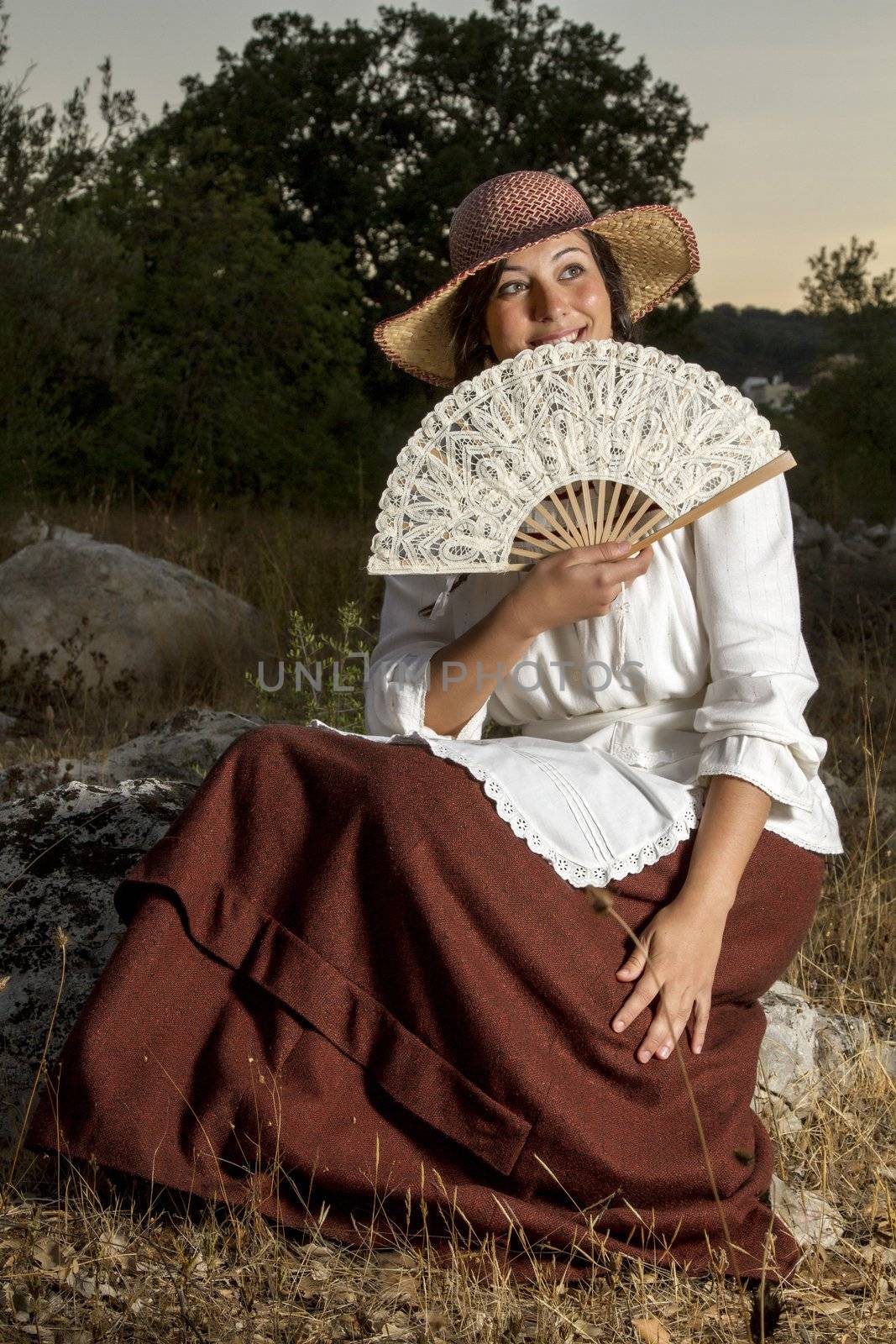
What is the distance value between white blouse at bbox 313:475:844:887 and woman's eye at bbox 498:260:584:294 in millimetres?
559

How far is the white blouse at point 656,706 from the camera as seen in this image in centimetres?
212

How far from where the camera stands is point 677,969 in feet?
6.78

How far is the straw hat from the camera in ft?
8.46

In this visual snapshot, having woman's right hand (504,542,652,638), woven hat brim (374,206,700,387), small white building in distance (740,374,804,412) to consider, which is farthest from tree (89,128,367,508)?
small white building in distance (740,374,804,412)

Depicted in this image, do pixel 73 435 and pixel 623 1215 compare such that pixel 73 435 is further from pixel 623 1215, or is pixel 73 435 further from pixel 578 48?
pixel 578 48

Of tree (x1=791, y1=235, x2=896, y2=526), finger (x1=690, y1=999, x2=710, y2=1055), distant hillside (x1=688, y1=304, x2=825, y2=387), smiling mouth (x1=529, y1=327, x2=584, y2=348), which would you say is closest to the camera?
finger (x1=690, y1=999, x2=710, y2=1055)

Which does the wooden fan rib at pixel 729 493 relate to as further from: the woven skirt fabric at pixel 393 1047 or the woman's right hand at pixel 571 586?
the woven skirt fabric at pixel 393 1047

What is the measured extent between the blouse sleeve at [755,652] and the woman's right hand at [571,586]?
0.48ft

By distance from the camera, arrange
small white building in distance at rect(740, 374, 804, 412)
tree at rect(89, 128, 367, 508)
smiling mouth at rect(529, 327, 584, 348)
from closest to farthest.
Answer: smiling mouth at rect(529, 327, 584, 348) < tree at rect(89, 128, 367, 508) < small white building in distance at rect(740, 374, 804, 412)

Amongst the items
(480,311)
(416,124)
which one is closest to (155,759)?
(480,311)

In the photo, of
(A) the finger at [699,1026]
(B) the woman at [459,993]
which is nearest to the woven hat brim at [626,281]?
(B) the woman at [459,993]

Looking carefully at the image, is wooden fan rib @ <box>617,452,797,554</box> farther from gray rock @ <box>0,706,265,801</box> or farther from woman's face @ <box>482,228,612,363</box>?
gray rock @ <box>0,706,265,801</box>

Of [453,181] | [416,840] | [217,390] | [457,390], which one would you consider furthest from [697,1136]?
[453,181]

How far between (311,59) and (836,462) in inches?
444
